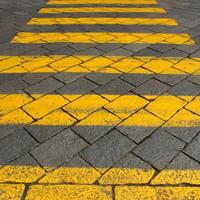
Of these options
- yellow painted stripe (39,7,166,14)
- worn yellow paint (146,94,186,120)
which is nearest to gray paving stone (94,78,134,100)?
worn yellow paint (146,94,186,120)

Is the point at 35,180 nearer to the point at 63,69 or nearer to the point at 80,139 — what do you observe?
the point at 80,139

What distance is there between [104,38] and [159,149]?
276 cm

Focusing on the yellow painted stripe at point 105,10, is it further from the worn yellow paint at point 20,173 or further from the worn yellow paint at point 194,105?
the worn yellow paint at point 20,173

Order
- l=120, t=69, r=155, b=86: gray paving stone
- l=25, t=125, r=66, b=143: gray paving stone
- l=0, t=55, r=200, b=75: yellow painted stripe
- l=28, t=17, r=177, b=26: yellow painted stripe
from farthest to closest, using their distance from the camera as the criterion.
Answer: l=28, t=17, r=177, b=26: yellow painted stripe < l=0, t=55, r=200, b=75: yellow painted stripe < l=120, t=69, r=155, b=86: gray paving stone < l=25, t=125, r=66, b=143: gray paving stone

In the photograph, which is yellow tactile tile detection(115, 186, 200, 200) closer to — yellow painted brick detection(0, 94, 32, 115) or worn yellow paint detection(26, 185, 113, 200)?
worn yellow paint detection(26, 185, 113, 200)

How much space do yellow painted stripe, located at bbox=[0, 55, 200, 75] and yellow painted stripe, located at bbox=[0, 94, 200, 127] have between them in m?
0.64

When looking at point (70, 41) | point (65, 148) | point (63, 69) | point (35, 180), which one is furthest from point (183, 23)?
point (35, 180)

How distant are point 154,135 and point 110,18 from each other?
368 cm

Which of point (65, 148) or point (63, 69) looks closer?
point (65, 148)

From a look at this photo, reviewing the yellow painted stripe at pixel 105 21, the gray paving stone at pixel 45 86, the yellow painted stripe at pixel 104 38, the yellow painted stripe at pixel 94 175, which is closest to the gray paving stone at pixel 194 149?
the yellow painted stripe at pixel 94 175

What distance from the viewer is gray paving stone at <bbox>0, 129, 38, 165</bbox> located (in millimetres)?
2498

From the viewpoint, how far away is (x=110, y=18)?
5879 mm

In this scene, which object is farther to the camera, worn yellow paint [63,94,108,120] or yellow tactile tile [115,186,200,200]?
worn yellow paint [63,94,108,120]

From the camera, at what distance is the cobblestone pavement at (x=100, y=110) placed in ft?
7.43
